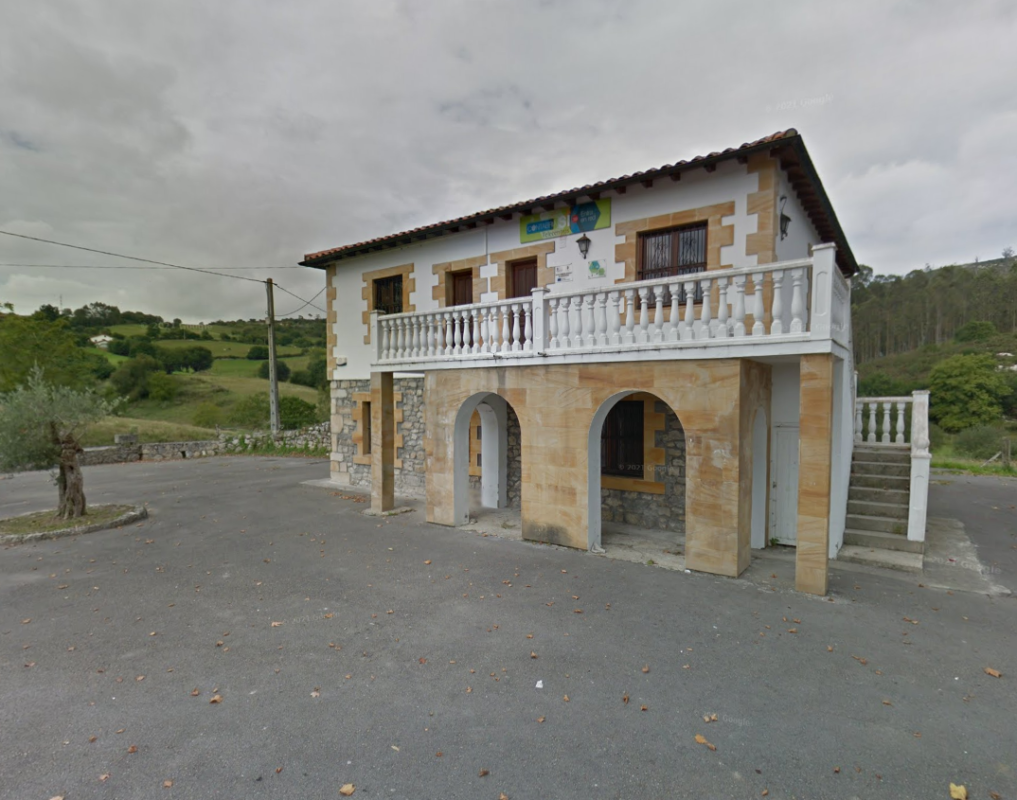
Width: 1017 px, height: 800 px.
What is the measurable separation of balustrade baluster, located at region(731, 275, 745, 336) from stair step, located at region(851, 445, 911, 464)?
16.2ft

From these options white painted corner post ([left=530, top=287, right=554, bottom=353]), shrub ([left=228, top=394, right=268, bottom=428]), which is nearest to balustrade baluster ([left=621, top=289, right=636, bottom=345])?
white painted corner post ([left=530, top=287, right=554, bottom=353])

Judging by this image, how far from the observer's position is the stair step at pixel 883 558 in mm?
6148

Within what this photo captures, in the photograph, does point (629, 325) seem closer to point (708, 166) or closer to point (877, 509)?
point (708, 166)

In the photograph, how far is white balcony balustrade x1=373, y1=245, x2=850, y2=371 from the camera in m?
5.37

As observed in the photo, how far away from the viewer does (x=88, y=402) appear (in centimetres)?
884

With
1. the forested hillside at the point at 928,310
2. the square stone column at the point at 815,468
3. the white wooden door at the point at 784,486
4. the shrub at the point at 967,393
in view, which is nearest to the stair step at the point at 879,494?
the white wooden door at the point at 784,486

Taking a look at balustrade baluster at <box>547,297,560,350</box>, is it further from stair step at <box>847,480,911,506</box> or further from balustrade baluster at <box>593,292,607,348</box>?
stair step at <box>847,480,911,506</box>

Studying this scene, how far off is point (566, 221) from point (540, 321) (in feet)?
7.90

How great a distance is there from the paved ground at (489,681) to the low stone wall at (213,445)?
14.4 metres

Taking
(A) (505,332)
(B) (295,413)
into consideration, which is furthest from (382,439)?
(B) (295,413)

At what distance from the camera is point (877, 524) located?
7.23 metres

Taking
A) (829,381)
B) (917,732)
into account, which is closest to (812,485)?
(829,381)

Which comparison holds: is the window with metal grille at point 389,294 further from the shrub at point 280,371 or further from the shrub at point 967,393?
the shrub at point 280,371

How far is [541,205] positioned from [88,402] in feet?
29.8
